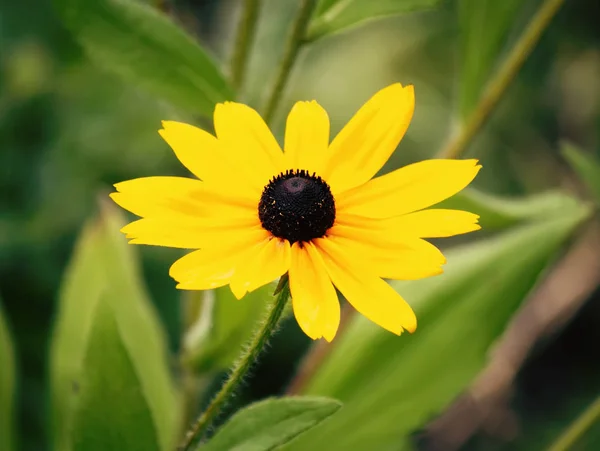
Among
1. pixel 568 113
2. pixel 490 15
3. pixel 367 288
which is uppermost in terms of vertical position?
pixel 568 113

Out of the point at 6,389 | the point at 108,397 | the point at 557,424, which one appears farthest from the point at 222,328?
the point at 557,424

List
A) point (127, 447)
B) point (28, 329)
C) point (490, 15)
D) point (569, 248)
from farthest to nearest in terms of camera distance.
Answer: point (569, 248) < point (28, 329) < point (490, 15) < point (127, 447)

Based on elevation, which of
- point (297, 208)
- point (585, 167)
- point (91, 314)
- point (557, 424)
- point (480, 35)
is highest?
point (480, 35)

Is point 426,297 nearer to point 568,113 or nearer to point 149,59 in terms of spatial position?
point 149,59

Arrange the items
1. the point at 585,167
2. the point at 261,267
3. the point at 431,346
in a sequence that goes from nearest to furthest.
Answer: the point at 261,267, the point at 585,167, the point at 431,346

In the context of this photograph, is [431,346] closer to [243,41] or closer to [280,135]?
[243,41]

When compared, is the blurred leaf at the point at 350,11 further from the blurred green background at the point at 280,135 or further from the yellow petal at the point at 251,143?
the blurred green background at the point at 280,135

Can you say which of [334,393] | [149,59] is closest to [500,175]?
[334,393]
